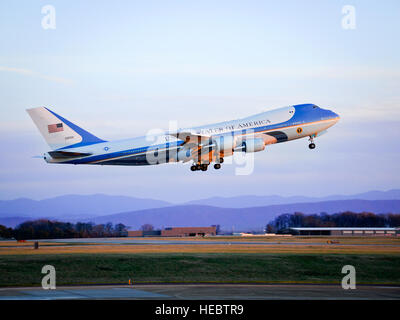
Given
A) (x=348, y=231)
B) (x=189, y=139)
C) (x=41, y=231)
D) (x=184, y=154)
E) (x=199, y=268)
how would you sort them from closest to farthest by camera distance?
(x=199, y=268) < (x=189, y=139) < (x=184, y=154) < (x=41, y=231) < (x=348, y=231)

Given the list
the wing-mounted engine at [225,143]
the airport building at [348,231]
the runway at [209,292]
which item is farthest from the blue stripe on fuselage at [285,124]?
the airport building at [348,231]

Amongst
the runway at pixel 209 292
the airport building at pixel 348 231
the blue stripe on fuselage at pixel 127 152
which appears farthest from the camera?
the airport building at pixel 348 231

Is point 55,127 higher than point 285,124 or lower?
higher

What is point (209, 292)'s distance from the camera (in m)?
42.8

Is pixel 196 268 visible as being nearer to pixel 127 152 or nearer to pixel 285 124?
pixel 127 152

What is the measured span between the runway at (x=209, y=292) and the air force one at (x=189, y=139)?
19.6m

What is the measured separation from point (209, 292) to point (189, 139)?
900 inches

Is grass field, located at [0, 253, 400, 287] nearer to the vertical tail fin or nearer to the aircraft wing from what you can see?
the aircraft wing

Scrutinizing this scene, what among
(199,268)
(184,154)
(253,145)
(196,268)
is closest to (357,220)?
(253,145)

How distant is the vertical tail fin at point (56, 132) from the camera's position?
66062 mm

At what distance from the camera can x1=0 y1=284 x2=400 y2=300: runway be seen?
3938 centimetres

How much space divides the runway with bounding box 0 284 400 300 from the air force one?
1963 centimetres

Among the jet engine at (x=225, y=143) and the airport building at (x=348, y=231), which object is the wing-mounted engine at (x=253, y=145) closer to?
the jet engine at (x=225, y=143)
